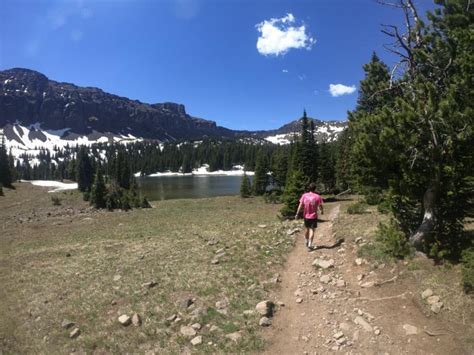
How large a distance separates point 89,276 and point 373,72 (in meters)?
14.6

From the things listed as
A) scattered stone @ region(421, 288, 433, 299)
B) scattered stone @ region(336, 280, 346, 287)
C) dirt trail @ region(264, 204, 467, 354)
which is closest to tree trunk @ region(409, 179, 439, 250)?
dirt trail @ region(264, 204, 467, 354)

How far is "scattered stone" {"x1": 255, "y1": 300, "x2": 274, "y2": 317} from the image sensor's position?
372 inches

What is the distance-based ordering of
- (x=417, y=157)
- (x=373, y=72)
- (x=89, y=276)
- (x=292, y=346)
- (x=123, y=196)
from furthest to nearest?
(x=123, y=196) < (x=89, y=276) < (x=373, y=72) < (x=417, y=157) < (x=292, y=346)

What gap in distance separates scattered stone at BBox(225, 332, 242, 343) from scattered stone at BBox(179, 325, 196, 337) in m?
0.94

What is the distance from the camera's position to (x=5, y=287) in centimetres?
1491

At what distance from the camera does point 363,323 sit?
856 cm

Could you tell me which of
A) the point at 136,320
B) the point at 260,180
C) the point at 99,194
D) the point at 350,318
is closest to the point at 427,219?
the point at 350,318

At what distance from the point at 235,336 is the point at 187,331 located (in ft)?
4.42

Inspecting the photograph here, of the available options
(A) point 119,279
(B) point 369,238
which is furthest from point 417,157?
(A) point 119,279

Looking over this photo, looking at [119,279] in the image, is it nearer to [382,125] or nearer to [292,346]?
[292,346]

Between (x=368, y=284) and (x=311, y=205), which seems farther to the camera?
(x=311, y=205)

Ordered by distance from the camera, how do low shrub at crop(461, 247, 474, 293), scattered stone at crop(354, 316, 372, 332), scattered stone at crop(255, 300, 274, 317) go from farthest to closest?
1. scattered stone at crop(255, 300, 274, 317)
2. scattered stone at crop(354, 316, 372, 332)
3. low shrub at crop(461, 247, 474, 293)

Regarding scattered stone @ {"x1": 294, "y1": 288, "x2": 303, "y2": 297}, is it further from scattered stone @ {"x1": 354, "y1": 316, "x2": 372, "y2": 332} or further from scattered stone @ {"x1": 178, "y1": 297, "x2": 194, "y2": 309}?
scattered stone @ {"x1": 178, "y1": 297, "x2": 194, "y2": 309}

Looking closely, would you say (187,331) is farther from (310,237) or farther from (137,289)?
(310,237)
